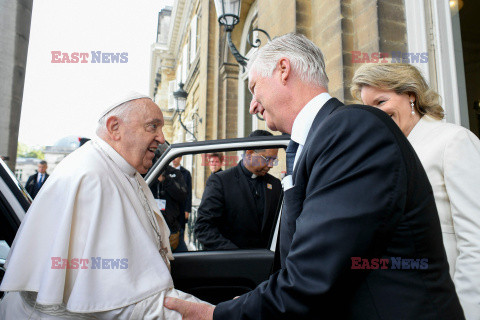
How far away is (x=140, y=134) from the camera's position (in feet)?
5.85

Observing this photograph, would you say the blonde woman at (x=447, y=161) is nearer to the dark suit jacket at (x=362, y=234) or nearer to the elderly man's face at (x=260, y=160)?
the dark suit jacket at (x=362, y=234)

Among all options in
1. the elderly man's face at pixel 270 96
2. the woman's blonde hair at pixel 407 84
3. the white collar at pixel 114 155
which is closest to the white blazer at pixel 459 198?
the woman's blonde hair at pixel 407 84

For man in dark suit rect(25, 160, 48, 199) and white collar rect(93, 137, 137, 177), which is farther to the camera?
man in dark suit rect(25, 160, 48, 199)

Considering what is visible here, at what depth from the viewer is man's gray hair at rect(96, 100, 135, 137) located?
177 centimetres

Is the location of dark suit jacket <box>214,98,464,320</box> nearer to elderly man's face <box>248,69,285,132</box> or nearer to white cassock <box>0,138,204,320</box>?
elderly man's face <box>248,69,285,132</box>

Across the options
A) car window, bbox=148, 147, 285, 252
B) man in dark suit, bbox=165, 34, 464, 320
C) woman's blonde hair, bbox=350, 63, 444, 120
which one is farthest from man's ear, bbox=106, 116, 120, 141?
woman's blonde hair, bbox=350, 63, 444, 120

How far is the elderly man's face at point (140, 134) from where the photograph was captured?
1.77 meters

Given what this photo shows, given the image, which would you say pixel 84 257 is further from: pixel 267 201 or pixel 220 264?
pixel 267 201

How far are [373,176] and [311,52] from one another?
0.67 metres

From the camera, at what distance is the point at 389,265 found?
2.97 feet

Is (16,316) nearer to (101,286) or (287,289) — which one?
(101,286)

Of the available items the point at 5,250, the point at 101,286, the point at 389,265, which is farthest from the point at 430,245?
the point at 5,250

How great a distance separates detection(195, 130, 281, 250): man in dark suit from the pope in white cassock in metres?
1.19

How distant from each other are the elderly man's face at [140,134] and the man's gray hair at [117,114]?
0.03m
